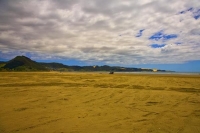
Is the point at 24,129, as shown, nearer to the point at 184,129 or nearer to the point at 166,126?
the point at 166,126

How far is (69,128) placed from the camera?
480 cm

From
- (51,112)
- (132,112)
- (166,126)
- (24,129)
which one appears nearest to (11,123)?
(24,129)

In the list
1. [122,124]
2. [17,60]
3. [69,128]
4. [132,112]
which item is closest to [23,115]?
[69,128]

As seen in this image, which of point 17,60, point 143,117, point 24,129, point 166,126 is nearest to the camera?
point 24,129

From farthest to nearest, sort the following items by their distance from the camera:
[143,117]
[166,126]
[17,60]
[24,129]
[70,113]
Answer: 1. [17,60]
2. [70,113]
3. [143,117]
4. [166,126]
5. [24,129]

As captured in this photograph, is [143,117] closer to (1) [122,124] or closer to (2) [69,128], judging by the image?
(1) [122,124]

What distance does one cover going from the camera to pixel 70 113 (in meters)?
6.39

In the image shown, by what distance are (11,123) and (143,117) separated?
437 centimetres

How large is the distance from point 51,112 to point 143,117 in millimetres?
3483

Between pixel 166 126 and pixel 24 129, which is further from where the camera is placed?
pixel 166 126

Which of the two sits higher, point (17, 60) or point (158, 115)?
point (17, 60)

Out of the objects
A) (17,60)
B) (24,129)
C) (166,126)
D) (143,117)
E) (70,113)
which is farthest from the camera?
(17,60)

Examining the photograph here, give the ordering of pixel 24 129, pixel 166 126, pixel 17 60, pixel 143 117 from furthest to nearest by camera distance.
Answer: pixel 17 60, pixel 143 117, pixel 166 126, pixel 24 129

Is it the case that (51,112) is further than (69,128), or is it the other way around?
(51,112)
